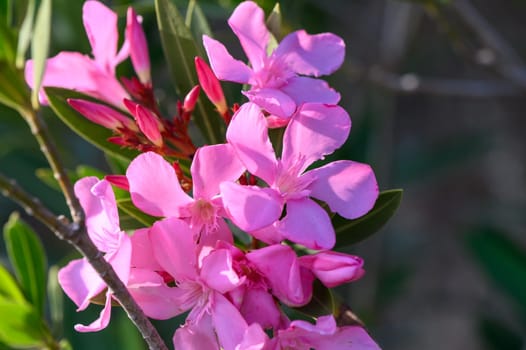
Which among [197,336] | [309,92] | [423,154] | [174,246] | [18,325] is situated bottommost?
[423,154]

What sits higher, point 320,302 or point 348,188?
point 348,188

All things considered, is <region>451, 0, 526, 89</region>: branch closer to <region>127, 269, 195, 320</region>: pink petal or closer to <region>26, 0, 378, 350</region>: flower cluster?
<region>26, 0, 378, 350</region>: flower cluster

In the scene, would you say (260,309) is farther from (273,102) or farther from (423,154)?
(423,154)

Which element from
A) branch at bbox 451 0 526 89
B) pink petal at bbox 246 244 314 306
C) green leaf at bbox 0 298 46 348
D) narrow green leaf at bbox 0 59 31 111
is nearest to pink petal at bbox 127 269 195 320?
pink petal at bbox 246 244 314 306

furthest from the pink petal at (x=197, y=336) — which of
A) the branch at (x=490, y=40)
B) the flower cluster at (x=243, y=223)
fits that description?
the branch at (x=490, y=40)

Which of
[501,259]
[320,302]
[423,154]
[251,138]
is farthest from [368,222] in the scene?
[423,154]

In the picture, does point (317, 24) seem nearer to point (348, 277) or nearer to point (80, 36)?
point (80, 36)
